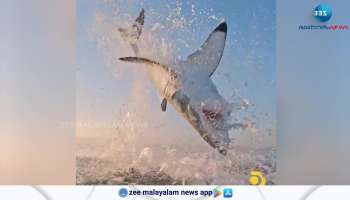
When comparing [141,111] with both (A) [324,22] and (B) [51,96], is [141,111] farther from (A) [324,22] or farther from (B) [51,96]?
(A) [324,22]

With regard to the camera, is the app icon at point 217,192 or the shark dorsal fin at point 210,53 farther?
the shark dorsal fin at point 210,53

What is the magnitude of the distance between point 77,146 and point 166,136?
1.22ft

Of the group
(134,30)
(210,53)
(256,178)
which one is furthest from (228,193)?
(134,30)

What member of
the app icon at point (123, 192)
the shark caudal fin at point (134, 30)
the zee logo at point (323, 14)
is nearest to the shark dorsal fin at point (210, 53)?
the shark caudal fin at point (134, 30)

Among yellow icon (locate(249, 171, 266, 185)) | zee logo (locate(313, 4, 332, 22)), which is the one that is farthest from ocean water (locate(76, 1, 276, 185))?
zee logo (locate(313, 4, 332, 22))

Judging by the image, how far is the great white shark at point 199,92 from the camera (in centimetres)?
197

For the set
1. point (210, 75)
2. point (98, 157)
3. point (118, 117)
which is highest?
point (210, 75)

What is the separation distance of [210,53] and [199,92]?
17 cm

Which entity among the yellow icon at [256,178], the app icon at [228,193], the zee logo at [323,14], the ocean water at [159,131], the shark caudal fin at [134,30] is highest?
the zee logo at [323,14]

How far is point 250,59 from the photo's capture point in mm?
1979

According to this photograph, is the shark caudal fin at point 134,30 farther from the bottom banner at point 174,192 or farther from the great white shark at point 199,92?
the bottom banner at point 174,192

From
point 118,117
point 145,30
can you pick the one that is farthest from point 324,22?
point 118,117

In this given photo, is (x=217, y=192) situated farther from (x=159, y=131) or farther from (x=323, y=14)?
(x=323, y=14)

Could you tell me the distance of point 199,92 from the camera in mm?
1979
